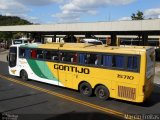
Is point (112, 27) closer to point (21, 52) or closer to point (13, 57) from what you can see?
point (13, 57)

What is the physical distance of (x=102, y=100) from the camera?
1529 cm

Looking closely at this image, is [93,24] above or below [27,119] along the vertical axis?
above

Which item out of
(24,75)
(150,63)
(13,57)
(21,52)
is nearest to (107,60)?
(150,63)

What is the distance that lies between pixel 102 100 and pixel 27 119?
468 centimetres

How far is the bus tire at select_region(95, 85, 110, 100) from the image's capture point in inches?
602

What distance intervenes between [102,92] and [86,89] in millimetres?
1191

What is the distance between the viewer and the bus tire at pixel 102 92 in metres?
15.3

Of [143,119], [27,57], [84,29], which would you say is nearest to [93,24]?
[84,29]

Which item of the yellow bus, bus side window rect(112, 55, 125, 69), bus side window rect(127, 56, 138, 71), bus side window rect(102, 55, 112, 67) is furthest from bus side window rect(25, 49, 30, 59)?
bus side window rect(127, 56, 138, 71)

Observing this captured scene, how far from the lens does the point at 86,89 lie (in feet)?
53.8

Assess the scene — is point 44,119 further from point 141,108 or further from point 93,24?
point 93,24

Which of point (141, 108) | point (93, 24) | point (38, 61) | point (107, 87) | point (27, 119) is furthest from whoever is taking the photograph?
point (93, 24)

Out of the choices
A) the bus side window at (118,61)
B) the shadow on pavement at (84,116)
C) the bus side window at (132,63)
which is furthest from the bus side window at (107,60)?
the shadow on pavement at (84,116)

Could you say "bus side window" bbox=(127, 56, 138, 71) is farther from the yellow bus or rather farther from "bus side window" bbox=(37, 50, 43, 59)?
"bus side window" bbox=(37, 50, 43, 59)
